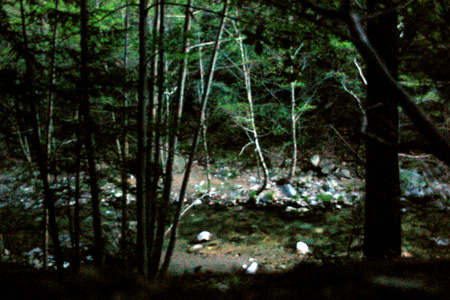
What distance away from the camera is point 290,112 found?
1233 centimetres

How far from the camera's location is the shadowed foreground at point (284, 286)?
0.91 meters

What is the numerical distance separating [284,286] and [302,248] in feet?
20.3

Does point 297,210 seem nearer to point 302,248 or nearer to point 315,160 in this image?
point 302,248

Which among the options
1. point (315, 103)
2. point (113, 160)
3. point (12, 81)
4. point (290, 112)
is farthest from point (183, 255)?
point (315, 103)

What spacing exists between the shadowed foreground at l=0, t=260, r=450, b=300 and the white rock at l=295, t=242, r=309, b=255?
5.91m

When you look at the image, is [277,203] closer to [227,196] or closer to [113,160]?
[227,196]

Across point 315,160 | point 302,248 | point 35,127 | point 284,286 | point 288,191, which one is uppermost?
point 35,127

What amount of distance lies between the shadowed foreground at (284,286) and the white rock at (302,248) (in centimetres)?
591

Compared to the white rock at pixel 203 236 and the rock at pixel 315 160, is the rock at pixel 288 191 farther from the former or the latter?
the white rock at pixel 203 236

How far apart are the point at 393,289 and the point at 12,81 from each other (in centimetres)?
363

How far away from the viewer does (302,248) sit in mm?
6695

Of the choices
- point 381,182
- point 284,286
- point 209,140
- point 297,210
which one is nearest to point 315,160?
point 297,210

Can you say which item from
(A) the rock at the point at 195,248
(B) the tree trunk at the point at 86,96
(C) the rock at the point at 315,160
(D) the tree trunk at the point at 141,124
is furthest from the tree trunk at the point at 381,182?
(C) the rock at the point at 315,160

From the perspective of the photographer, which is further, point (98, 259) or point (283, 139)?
point (283, 139)
